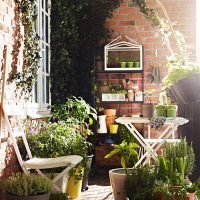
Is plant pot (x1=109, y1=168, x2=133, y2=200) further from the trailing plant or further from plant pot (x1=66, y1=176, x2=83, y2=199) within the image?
the trailing plant

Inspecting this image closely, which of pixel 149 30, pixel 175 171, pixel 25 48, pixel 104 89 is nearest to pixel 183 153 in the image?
pixel 175 171

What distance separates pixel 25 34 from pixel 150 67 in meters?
2.54

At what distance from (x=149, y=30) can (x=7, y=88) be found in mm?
3164

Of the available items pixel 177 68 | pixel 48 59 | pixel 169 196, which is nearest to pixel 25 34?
pixel 48 59

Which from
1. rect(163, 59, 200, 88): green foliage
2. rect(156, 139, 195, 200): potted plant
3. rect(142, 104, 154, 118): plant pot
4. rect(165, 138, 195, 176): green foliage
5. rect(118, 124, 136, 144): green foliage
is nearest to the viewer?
rect(163, 59, 200, 88): green foliage

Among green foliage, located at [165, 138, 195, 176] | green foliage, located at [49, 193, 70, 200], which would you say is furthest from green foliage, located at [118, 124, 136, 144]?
green foliage, located at [49, 193, 70, 200]

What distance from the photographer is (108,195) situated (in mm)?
4680

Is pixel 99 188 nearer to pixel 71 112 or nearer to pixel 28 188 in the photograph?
pixel 71 112

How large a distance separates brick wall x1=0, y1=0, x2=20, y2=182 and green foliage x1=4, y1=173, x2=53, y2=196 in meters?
0.37

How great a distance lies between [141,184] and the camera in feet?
11.8

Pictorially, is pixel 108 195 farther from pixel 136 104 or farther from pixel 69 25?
pixel 69 25

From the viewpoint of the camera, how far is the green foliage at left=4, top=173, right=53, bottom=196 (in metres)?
3.14

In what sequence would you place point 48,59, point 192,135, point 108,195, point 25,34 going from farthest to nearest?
point 48,59 → point 108,195 → point 25,34 → point 192,135

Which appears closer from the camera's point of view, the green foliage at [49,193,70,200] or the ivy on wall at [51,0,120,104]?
the green foliage at [49,193,70,200]
